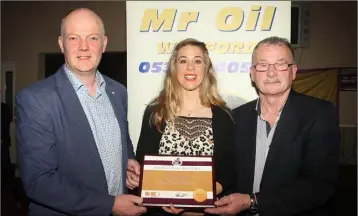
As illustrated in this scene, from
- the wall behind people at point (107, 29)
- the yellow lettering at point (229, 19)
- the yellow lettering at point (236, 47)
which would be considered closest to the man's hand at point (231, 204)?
the yellow lettering at point (236, 47)

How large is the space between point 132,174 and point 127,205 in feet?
1.18

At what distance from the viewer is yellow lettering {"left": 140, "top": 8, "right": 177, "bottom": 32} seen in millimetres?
2613

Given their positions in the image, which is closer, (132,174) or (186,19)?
(132,174)

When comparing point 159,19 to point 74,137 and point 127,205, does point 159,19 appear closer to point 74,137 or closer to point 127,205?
point 74,137

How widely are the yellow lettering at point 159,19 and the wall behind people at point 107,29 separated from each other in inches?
137

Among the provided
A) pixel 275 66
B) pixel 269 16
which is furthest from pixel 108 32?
pixel 275 66

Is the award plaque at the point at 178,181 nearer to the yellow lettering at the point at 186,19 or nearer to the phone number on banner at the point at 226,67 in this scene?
the phone number on banner at the point at 226,67

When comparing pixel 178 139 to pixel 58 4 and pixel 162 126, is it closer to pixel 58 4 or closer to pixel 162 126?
pixel 162 126

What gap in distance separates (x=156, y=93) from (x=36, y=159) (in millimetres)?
1118

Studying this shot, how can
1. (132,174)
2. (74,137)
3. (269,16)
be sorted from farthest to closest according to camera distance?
1. (269,16)
2. (132,174)
3. (74,137)

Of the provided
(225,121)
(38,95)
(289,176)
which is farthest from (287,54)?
(38,95)

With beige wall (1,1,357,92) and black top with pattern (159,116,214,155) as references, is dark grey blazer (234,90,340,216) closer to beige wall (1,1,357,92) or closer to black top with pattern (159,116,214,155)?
black top with pattern (159,116,214,155)

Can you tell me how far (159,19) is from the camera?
103 inches

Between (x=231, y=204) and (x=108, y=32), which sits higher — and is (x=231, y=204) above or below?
below
